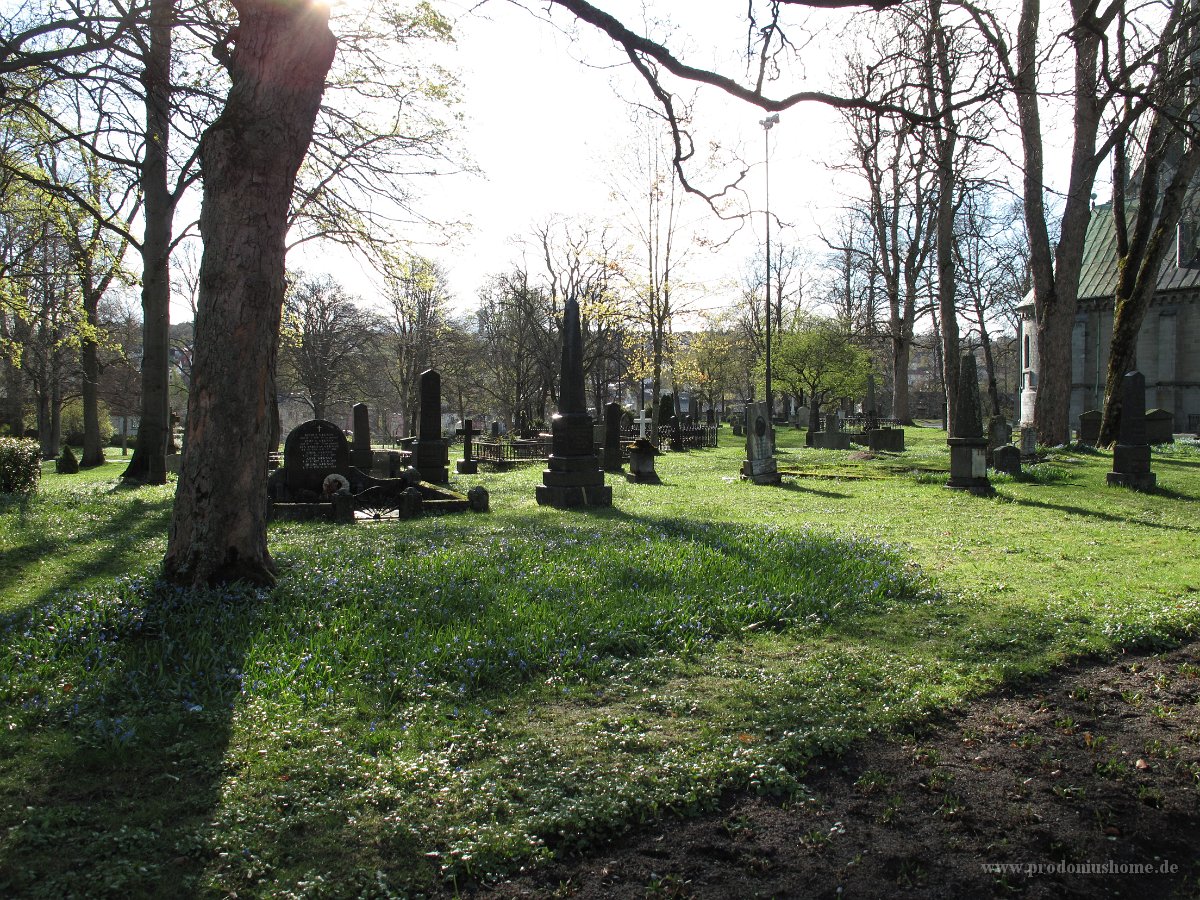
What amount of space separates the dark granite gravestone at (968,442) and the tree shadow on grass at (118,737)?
1235 centimetres

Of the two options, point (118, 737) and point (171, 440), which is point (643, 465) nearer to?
point (118, 737)

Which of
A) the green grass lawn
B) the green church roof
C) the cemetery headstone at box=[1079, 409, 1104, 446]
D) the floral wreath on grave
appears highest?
the green church roof

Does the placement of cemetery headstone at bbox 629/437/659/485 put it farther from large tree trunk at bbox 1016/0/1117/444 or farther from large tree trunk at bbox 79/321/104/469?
large tree trunk at bbox 79/321/104/469

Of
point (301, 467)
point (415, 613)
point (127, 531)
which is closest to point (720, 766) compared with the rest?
point (415, 613)

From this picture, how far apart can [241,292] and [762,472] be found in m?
12.4

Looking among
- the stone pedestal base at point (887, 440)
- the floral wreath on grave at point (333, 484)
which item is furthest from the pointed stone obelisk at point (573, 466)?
the stone pedestal base at point (887, 440)

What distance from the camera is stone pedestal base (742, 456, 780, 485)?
16016 mm

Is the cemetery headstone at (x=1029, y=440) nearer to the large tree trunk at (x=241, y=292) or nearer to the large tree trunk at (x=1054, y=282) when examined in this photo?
the large tree trunk at (x=1054, y=282)

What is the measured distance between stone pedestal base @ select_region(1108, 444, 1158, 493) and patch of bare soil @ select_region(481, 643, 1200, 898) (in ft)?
37.4

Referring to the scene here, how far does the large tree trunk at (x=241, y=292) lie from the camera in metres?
5.48


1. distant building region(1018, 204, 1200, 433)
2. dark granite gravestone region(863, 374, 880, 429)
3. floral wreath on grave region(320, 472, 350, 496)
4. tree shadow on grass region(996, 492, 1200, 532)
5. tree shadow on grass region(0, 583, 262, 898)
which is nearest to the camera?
tree shadow on grass region(0, 583, 262, 898)

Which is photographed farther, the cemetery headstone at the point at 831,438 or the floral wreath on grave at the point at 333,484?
the cemetery headstone at the point at 831,438

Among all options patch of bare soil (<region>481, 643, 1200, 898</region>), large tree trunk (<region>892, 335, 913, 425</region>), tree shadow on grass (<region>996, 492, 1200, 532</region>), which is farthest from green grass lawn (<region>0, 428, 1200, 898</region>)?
large tree trunk (<region>892, 335, 913, 425</region>)

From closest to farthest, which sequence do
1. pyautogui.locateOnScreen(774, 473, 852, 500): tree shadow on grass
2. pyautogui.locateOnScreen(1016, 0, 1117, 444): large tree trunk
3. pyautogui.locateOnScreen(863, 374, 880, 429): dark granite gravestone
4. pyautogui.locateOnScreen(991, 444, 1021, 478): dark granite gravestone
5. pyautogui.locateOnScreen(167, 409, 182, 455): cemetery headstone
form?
pyautogui.locateOnScreen(774, 473, 852, 500): tree shadow on grass, pyautogui.locateOnScreen(991, 444, 1021, 478): dark granite gravestone, pyautogui.locateOnScreen(167, 409, 182, 455): cemetery headstone, pyautogui.locateOnScreen(1016, 0, 1117, 444): large tree trunk, pyautogui.locateOnScreen(863, 374, 880, 429): dark granite gravestone
